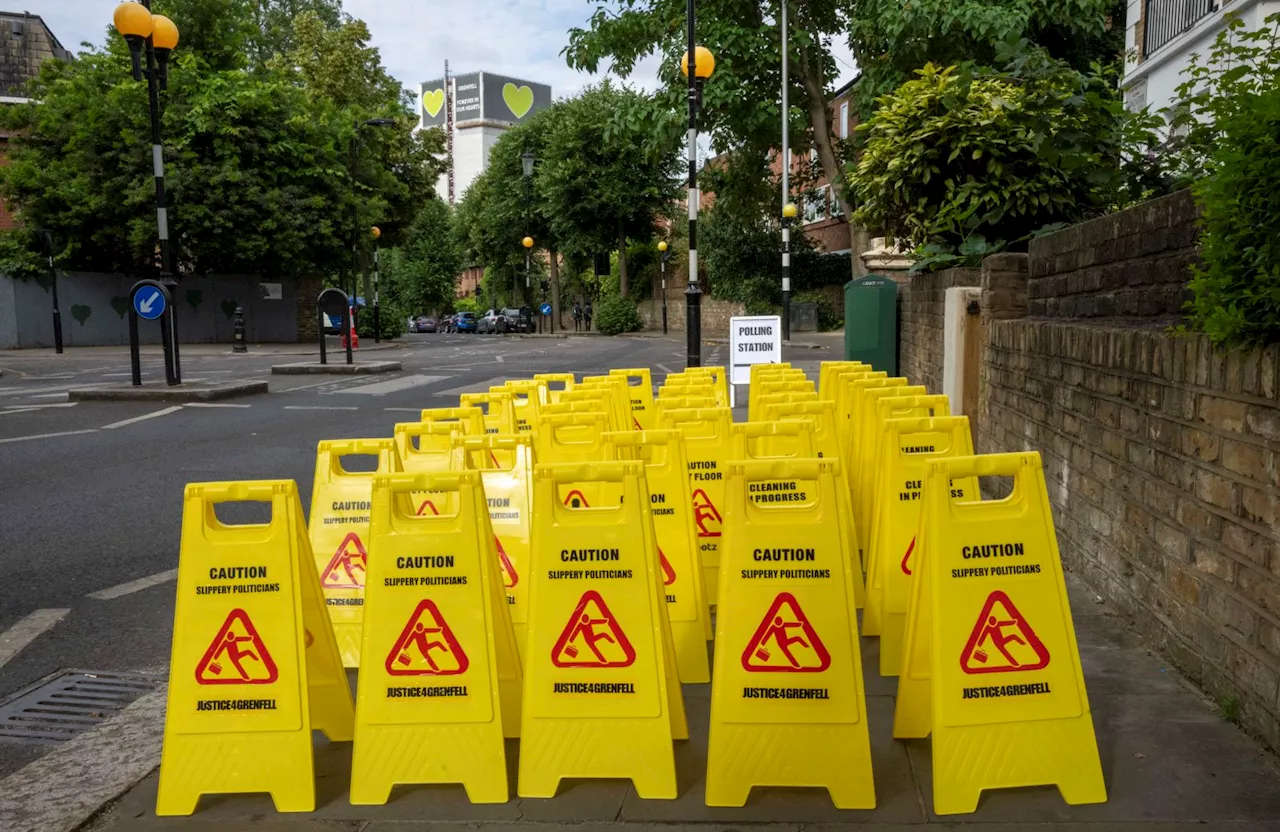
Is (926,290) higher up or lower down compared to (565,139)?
lower down

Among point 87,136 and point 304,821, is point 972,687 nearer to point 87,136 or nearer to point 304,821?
point 304,821

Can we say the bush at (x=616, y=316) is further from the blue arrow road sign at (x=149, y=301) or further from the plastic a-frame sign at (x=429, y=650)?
the plastic a-frame sign at (x=429, y=650)

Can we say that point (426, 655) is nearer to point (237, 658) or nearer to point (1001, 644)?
point (237, 658)

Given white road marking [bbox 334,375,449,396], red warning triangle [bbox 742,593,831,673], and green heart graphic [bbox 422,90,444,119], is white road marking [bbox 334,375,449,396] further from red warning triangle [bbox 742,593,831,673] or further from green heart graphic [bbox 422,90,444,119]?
green heart graphic [bbox 422,90,444,119]

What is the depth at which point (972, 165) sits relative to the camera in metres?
10.4

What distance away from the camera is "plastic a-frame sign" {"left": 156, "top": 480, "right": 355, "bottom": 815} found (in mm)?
3146

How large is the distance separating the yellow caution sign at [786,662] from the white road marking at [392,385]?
1428cm

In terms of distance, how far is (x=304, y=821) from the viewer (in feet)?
10.00

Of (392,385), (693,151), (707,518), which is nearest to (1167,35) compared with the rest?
(693,151)

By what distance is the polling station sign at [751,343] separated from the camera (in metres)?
13.2

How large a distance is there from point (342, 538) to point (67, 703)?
116 cm

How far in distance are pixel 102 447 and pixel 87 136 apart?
2477 cm

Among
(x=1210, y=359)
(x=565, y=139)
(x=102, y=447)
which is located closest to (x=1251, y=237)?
(x=1210, y=359)

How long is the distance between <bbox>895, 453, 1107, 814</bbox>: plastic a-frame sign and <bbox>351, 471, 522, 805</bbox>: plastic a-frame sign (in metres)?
1.33
